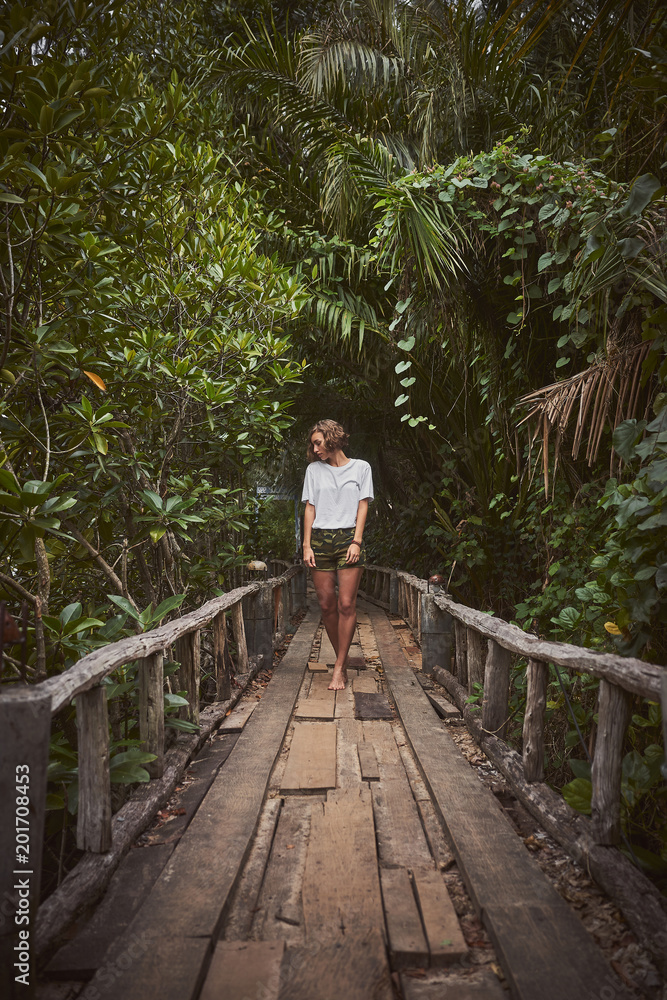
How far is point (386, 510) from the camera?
12.0m

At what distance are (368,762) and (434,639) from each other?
2200 mm

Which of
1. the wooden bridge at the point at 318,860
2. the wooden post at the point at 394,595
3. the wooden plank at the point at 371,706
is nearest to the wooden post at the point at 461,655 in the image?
the wooden plank at the point at 371,706

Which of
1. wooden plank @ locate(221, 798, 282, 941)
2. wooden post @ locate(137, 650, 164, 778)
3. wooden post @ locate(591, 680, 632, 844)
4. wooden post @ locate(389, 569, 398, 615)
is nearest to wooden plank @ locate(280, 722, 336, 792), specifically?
wooden plank @ locate(221, 798, 282, 941)

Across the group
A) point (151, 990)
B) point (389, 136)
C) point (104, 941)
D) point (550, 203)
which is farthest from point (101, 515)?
point (389, 136)

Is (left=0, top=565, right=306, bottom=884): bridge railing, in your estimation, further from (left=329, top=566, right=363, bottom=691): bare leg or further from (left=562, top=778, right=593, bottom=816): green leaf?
(left=562, top=778, right=593, bottom=816): green leaf

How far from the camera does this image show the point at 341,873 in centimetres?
208

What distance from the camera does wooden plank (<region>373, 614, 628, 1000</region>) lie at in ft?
5.09

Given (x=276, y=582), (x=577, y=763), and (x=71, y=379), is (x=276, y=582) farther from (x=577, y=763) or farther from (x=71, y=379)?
(x=577, y=763)

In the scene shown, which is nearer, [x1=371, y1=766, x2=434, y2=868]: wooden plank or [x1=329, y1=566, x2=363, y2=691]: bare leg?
[x1=371, y1=766, x2=434, y2=868]: wooden plank

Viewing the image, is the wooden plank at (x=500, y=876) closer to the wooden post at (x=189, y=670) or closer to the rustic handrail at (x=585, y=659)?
the rustic handrail at (x=585, y=659)

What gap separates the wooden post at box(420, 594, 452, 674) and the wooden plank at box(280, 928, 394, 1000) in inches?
139

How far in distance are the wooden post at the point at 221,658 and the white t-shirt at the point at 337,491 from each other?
0.91m

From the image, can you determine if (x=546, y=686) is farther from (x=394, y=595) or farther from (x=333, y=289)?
(x=394, y=595)

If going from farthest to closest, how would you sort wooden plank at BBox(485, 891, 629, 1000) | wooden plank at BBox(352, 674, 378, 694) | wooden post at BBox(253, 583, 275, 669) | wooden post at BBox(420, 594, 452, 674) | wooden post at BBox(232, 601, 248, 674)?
1. wooden post at BBox(253, 583, 275, 669)
2. wooden post at BBox(420, 594, 452, 674)
3. wooden post at BBox(232, 601, 248, 674)
4. wooden plank at BBox(352, 674, 378, 694)
5. wooden plank at BBox(485, 891, 629, 1000)
